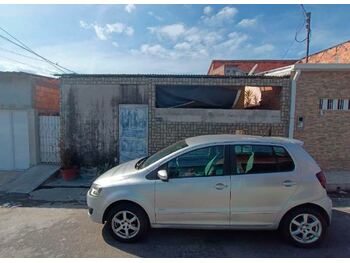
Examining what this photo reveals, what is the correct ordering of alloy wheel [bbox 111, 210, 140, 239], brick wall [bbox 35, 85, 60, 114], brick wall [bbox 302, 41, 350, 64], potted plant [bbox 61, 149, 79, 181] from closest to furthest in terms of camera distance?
alloy wheel [bbox 111, 210, 140, 239], potted plant [bbox 61, 149, 79, 181], brick wall [bbox 35, 85, 60, 114], brick wall [bbox 302, 41, 350, 64]

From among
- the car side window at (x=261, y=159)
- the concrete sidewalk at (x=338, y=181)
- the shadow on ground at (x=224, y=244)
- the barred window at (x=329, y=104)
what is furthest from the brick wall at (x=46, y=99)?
the barred window at (x=329, y=104)

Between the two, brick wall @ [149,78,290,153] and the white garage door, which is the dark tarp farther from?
the white garage door

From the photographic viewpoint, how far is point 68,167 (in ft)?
24.7

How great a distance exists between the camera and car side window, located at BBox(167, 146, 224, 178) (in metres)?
3.72

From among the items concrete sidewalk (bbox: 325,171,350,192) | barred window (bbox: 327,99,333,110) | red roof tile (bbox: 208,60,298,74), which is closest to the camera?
Result: concrete sidewalk (bbox: 325,171,350,192)

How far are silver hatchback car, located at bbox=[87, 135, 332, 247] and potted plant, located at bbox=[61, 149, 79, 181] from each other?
4.03 meters

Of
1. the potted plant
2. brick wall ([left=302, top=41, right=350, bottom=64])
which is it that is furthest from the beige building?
the potted plant

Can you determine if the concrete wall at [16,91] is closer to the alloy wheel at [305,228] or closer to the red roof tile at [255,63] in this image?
the alloy wheel at [305,228]

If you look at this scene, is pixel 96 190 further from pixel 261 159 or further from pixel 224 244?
pixel 261 159

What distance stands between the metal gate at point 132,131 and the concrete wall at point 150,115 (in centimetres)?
16

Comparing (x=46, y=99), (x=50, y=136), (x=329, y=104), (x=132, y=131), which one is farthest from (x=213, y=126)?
(x=46, y=99)

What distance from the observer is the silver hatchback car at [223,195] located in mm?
3654

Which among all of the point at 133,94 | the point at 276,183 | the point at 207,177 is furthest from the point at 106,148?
the point at 276,183

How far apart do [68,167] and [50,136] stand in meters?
1.58
